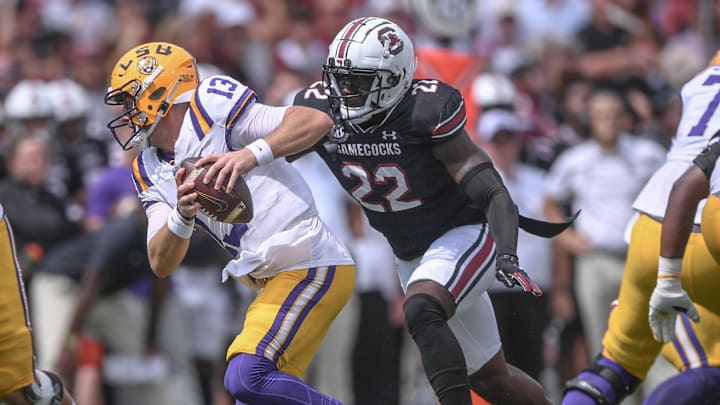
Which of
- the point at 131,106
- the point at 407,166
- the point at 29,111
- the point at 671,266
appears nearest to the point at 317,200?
the point at 29,111

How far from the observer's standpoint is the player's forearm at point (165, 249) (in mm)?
5898

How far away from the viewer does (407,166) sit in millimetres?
6215

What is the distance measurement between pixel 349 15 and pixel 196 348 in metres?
4.26

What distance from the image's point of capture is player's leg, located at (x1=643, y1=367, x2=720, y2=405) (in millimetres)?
6438

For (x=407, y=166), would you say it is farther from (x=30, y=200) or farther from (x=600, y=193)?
(x=30, y=200)

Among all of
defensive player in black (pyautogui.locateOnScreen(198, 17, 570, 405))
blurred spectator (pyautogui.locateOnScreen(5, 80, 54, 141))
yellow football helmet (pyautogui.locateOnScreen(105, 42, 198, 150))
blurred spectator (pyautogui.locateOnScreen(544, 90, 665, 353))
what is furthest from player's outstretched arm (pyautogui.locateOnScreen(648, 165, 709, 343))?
blurred spectator (pyautogui.locateOnScreen(5, 80, 54, 141))

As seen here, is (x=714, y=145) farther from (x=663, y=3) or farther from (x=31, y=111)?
(x=663, y=3)

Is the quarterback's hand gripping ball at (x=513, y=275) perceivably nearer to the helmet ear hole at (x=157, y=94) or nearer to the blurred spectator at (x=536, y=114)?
the helmet ear hole at (x=157, y=94)

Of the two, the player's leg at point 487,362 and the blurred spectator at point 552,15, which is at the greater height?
the player's leg at point 487,362

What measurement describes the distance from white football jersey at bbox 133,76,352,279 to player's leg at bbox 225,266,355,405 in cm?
8

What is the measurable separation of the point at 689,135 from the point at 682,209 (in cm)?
60

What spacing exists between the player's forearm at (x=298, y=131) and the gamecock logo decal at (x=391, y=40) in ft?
1.57

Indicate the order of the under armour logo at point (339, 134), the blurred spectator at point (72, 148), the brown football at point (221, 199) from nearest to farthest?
the brown football at point (221, 199)
the under armour logo at point (339, 134)
the blurred spectator at point (72, 148)

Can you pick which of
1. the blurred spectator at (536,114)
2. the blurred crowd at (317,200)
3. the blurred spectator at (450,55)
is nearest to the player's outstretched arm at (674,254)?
the blurred crowd at (317,200)
